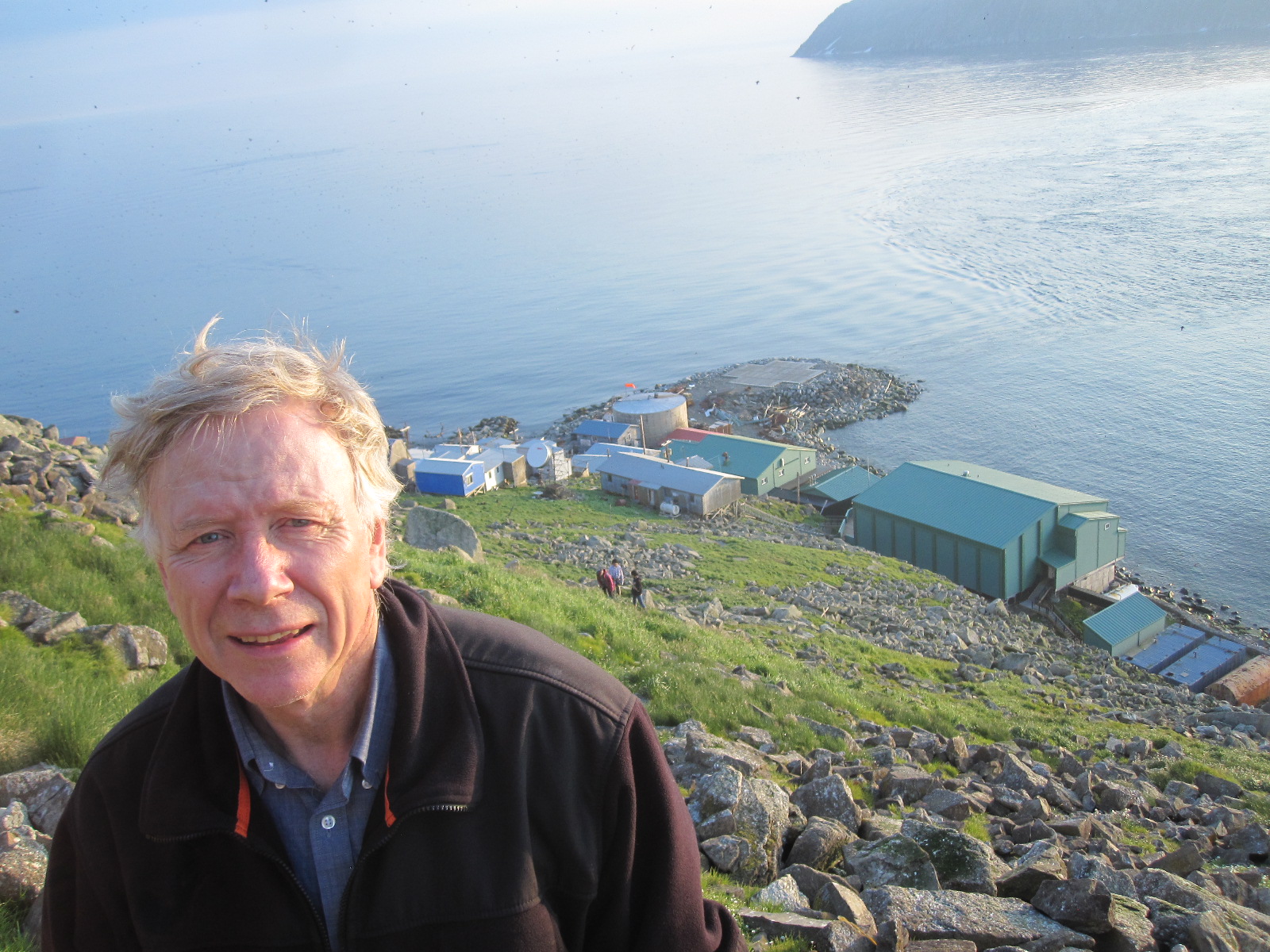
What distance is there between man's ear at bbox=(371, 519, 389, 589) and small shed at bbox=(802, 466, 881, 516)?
3871cm

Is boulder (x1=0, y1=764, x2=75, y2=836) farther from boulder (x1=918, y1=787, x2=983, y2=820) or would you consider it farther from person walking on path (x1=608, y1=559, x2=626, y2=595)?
person walking on path (x1=608, y1=559, x2=626, y2=595)

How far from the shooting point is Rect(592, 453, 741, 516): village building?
1542 inches

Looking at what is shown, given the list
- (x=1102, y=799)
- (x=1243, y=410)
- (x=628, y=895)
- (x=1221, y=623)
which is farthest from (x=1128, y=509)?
(x=628, y=895)

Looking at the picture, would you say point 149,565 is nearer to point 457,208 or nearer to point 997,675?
point 997,675

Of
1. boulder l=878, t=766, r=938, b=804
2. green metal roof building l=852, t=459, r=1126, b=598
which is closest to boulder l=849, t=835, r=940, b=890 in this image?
boulder l=878, t=766, r=938, b=804

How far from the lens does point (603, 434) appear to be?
51281 mm

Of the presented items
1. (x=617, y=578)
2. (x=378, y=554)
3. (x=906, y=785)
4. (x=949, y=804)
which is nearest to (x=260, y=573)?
(x=378, y=554)

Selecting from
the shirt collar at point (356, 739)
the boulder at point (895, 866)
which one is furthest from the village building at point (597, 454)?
the shirt collar at point (356, 739)

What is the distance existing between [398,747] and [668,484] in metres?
37.4

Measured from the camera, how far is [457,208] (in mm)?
132500

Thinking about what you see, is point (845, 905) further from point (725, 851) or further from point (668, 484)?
point (668, 484)

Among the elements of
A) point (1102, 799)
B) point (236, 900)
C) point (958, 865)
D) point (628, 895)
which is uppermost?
point (236, 900)

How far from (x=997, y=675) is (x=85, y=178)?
757 feet

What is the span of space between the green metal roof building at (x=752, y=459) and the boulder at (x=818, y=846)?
3667cm
